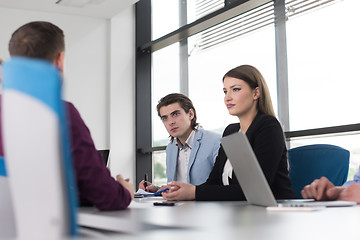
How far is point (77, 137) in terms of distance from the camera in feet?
4.20

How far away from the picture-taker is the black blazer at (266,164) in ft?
7.14

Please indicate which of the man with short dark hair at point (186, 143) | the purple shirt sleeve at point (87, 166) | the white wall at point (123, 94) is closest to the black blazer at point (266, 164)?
the purple shirt sleeve at point (87, 166)

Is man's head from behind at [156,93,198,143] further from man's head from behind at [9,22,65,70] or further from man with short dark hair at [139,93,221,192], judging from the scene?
man's head from behind at [9,22,65,70]

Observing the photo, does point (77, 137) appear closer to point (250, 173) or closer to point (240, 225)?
point (240, 225)

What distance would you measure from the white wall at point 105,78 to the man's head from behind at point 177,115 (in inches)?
104

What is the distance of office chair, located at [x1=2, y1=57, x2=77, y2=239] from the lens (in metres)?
0.70

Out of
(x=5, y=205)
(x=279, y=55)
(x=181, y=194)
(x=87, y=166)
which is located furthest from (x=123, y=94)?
(x=5, y=205)

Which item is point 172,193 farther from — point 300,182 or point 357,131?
point 357,131

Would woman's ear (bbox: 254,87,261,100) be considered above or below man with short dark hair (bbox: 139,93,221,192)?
above

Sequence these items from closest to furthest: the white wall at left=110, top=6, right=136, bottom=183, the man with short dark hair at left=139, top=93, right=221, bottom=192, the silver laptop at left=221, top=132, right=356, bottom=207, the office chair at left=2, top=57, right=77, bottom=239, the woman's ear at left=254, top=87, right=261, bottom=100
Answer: the office chair at left=2, top=57, right=77, bottom=239, the silver laptop at left=221, top=132, right=356, bottom=207, the woman's ear at left=254, top=87, right=261, bottom=100, the man with short dark hair at left=139, top=93, right=221, bottom=192, the white wall at left=110, top=6, right=136, bottom=183

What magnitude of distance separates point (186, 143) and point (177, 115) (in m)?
0.25

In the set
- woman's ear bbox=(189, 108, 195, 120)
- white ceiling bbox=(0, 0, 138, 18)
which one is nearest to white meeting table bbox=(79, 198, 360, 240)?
woman's ear bbox=(189, 108, 195, 120)

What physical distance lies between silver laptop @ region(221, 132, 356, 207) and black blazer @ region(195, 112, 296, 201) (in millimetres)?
335

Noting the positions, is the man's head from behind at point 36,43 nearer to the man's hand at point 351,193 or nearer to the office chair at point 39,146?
the office chair at point 39,146
